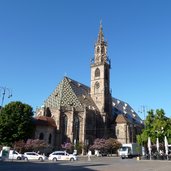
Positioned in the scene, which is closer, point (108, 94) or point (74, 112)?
point (74, 112)

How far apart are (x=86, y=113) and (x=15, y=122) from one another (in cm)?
2382

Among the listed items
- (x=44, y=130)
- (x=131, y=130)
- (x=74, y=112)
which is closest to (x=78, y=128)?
(x=74, y=112)

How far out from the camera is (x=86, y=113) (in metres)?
81.6

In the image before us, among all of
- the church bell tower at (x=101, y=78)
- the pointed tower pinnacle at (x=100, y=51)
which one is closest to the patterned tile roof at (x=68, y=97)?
the church bell tower at (x=101, y=78)

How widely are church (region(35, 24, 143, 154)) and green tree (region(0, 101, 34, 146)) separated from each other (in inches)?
271

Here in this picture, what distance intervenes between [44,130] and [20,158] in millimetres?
25143

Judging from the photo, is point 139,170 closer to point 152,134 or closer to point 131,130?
point 152,134

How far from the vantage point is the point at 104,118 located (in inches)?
3516

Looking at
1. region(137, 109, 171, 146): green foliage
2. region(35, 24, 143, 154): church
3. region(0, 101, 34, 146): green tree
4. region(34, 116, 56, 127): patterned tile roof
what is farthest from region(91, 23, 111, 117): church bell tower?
region(137, 109, 171, 146): green foliage

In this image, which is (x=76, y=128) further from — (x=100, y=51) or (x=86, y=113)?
(x=100, y=51)

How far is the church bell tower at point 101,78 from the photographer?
307ft

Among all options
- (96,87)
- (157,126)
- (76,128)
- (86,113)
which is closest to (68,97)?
(86,113)

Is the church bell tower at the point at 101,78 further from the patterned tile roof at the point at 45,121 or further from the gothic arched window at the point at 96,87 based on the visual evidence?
the patterned tile roof at the point at 45,121

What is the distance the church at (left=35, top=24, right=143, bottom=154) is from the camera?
77.6 metres
